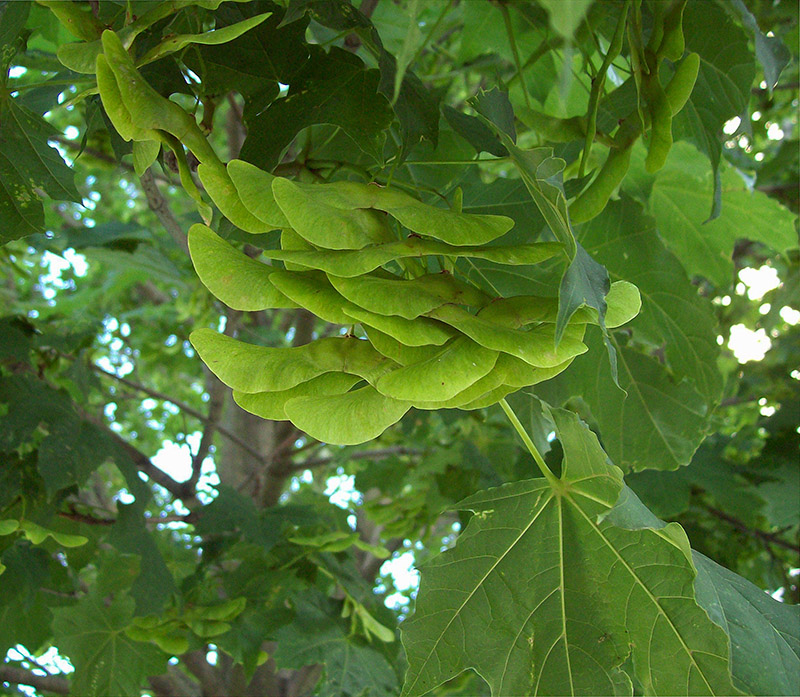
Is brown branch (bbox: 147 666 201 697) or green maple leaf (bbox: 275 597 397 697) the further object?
brown branch (bbox: 147 666 201 697)

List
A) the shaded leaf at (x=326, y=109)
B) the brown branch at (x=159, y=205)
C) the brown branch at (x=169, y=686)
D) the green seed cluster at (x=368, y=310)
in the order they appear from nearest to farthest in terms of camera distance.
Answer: the green seed cluster at (x=368, y=310) < the shaded leaf at (x=326, y=109) < the brown branch at (x=159, y=205) < the brown branch at (x=169, y=686)

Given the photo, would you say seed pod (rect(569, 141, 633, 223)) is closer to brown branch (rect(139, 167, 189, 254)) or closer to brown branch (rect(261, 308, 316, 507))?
brown branch (rect(139, 167, 189, 254))

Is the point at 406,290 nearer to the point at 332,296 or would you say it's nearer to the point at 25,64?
the point at 332,296

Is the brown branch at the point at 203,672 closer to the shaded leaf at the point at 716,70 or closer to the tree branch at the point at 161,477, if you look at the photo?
the tree branch at the point at 161,477

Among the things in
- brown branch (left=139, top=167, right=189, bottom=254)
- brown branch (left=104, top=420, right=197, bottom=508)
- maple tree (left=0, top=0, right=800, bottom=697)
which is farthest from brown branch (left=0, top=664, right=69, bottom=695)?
brown branch (left=139, top=167, right=189, bottom=254)

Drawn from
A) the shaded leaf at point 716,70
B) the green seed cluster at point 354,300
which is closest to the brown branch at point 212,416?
the green seed cluster at point 354,300

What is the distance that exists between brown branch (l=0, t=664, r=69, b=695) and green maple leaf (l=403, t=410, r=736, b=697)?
3.92ft

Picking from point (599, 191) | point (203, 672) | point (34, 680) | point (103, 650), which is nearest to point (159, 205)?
point (599, 191)

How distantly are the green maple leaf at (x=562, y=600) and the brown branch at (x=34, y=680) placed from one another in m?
1.20

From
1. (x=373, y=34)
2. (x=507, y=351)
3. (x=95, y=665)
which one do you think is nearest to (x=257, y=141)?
(x=373, y=34)

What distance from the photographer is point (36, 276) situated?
386 centimetres

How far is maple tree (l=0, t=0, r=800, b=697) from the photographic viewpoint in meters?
0.66

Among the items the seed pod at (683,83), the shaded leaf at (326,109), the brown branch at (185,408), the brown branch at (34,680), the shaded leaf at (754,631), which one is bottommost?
the shaded leaf at (754,631)

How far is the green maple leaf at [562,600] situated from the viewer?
91 centimetres
